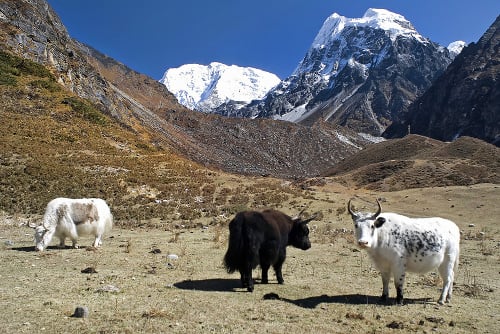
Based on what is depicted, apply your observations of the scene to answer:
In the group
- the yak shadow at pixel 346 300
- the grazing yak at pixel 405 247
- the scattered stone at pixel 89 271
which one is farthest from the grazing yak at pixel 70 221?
the grazing yak at pixel 405 247

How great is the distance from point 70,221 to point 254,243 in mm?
7529

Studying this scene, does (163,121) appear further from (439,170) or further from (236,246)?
(236,246)

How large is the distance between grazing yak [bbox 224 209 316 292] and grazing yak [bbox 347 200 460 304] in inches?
89.7

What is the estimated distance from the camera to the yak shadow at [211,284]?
997 centimetres

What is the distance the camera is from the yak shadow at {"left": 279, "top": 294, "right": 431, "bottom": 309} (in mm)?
9070

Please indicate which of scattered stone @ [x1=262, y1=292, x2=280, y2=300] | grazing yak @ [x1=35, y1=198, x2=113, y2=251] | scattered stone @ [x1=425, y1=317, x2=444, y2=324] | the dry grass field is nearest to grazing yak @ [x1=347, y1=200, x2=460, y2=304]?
the dry grass field

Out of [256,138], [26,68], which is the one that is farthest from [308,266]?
[256,138]

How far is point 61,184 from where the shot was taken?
93.5 ft

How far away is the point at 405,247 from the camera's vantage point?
930cm

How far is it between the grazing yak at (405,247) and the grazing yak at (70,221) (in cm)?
954

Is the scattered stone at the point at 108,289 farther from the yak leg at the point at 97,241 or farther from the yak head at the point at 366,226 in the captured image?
the yak leg at the point at 97,241

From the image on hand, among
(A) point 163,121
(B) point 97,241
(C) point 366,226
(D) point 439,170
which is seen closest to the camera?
(C) point 366,226

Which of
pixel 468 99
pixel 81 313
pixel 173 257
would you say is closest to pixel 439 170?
pixel 173 257

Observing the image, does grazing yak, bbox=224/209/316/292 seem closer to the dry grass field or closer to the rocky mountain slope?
the dry grass field
